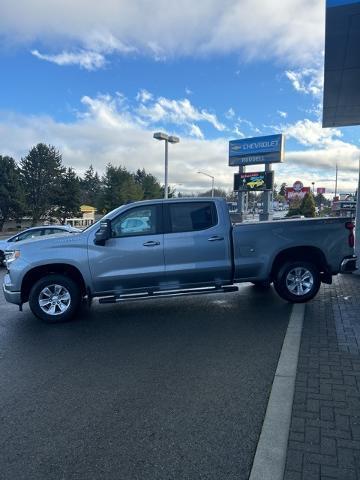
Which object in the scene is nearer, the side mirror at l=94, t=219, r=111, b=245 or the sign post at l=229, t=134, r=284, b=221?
the side mirror at l=94, t=219, r=111, b=245

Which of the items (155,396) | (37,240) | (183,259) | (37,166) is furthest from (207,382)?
(37,166)

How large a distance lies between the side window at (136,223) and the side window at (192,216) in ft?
1.06

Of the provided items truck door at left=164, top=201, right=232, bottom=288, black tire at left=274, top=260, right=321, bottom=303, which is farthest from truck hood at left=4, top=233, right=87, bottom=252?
black tire at left=274, top=260, right=321, bottom=303

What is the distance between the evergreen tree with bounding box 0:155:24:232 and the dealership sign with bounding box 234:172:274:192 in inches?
1093

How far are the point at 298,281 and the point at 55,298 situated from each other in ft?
14.6

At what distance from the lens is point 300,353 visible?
15.0 ft

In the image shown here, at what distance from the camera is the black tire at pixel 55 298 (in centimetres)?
615

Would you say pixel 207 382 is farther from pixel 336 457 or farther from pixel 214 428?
pixel 336 457

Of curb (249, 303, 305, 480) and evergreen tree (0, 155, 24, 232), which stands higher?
evergreen tree (0, 155, 24, 232)

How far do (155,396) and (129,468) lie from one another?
104 centimetres

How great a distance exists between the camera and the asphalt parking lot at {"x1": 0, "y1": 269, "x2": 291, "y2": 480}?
2713mm

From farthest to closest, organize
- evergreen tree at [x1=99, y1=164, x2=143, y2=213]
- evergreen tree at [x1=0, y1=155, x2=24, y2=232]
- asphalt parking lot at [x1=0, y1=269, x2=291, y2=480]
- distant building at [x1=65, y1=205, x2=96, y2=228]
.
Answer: distant building at [x1=65, y1=205, x2=96, y2=228], evergreen tree at [x1=99, y1=164, x2=143, y2=213], evergreen tree at [x1=0, y1=155, x2=24, y2=232], asphalt parking lot at [x1=0, y1=269, x2=291, y2=480]

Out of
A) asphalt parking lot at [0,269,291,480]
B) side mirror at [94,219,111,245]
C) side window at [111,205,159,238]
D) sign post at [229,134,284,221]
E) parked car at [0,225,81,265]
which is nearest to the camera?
asphalt parking lot at [0,269,291,480]

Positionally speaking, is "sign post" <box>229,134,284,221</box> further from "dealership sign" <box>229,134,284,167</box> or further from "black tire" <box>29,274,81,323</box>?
"black tire" <box>29,274,81,323</box>
